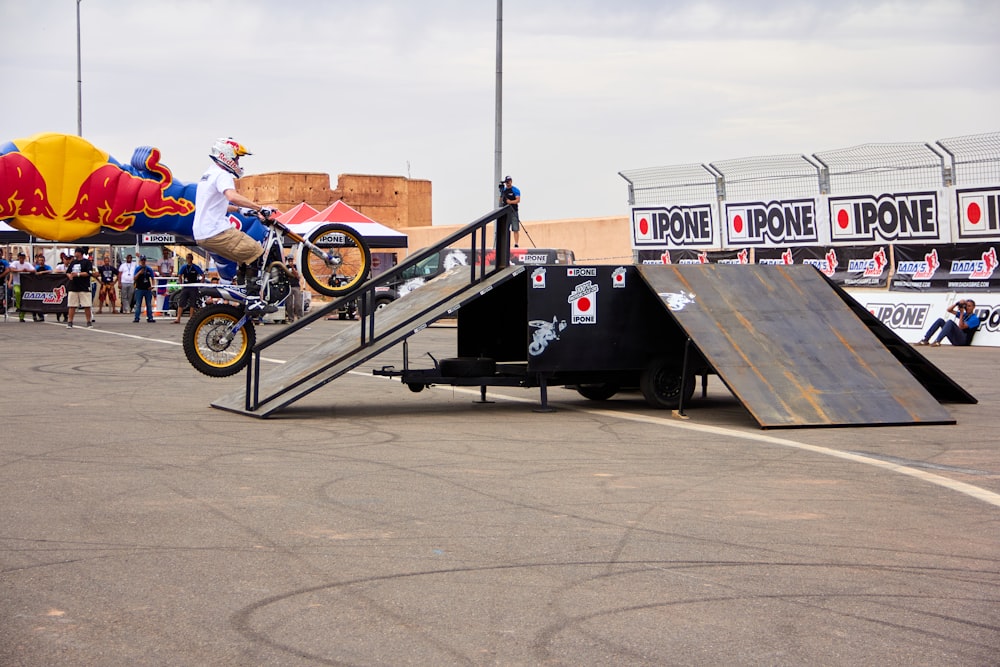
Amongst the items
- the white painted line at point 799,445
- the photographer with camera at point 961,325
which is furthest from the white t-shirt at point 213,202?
the photographer with camera at point 961,325

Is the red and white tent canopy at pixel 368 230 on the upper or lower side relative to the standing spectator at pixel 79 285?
upper

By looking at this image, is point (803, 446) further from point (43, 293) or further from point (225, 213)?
point (43, 293)

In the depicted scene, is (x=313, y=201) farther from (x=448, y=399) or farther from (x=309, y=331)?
(x=448, y=399)

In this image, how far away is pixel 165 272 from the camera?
4222 centimetres

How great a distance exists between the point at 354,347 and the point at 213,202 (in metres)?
2.05

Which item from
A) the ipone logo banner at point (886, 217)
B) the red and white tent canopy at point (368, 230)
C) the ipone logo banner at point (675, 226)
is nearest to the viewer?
the ipone logo banner at point (886, 217)

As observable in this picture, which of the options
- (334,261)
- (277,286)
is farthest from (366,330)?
(277,286)

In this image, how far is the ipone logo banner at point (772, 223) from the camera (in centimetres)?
2656

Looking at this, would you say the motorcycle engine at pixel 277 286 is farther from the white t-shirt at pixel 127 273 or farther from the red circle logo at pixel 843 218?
the white t-shirt at pixel 127 273

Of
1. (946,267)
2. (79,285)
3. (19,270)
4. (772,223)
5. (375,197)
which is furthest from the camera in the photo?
(375,197)

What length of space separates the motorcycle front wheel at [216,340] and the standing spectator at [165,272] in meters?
24.5

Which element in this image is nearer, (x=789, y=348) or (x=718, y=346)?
(x=718, y=346)

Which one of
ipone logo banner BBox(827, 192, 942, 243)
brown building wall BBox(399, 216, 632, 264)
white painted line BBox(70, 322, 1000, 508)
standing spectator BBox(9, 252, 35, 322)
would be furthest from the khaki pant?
brown building wall BBox(399, 216, 632, 264)

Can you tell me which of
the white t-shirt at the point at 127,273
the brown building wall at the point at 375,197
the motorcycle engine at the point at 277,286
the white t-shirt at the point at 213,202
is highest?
the brown building wall at the point at 375,197
